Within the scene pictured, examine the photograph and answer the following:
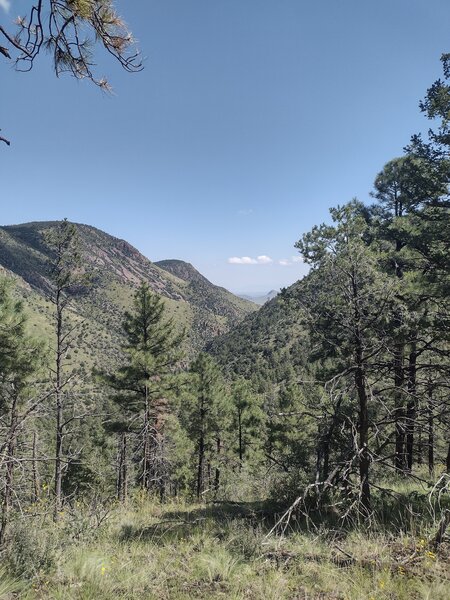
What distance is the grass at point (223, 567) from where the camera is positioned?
308cm

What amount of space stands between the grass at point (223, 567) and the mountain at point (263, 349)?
216 feet

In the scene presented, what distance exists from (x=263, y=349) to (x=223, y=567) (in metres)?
109

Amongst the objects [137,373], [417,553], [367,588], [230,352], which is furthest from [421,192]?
[230,352]

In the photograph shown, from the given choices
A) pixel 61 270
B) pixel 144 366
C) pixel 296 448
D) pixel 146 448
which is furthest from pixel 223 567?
pixel 144 366

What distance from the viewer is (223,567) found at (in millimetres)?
3695

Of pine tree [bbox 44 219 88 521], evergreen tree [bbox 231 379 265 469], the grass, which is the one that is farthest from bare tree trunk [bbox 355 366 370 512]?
evergreen tree [bbox 231 379 265 469]

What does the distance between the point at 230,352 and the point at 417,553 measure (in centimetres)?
12435

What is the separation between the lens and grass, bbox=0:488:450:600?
3082 millimetres

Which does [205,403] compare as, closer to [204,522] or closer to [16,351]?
[16,351]

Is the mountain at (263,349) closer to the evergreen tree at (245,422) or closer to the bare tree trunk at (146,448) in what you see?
the evergreen tree at (245,422)

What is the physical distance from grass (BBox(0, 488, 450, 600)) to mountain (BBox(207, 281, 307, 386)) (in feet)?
216

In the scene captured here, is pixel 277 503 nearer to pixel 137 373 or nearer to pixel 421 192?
pixel 421 192

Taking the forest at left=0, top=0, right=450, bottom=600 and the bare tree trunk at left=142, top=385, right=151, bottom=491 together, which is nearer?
the forest at left=0, top=0, right=450, bottom=600

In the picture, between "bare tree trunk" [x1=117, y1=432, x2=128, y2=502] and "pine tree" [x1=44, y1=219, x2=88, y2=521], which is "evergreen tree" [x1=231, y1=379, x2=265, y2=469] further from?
"pine tree" [x1=44, y1=219, x2=88, y2=521]
